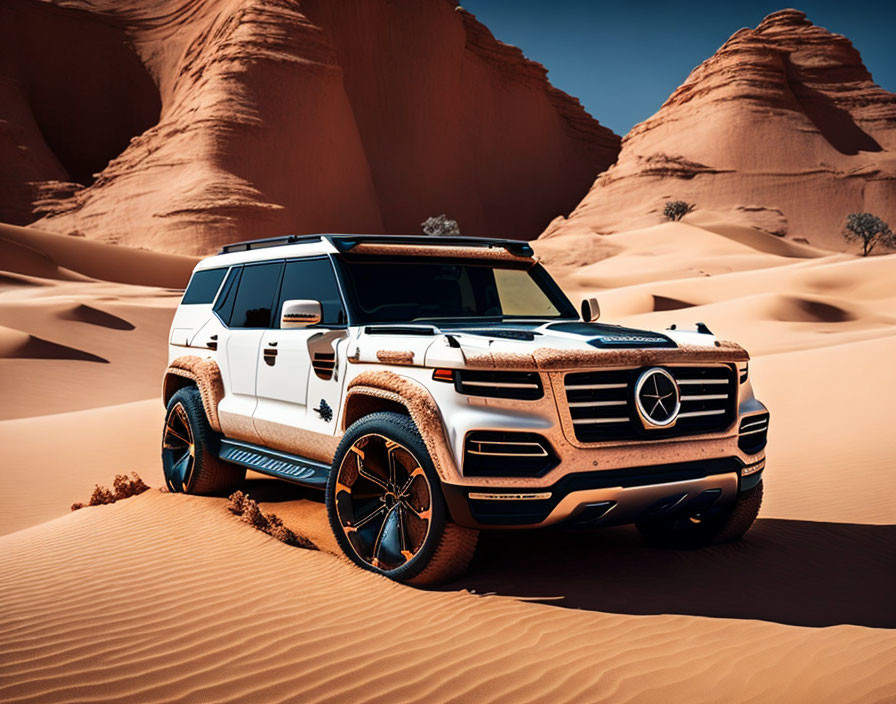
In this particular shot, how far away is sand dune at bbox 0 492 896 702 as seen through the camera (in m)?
3.42

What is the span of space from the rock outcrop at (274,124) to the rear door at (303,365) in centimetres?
5122

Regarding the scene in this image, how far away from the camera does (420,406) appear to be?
454cm

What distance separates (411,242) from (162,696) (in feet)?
11.7

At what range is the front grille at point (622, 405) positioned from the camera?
14.4 ft

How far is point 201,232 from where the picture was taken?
182ft

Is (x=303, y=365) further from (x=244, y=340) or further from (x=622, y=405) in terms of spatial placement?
(x=622, y=405)

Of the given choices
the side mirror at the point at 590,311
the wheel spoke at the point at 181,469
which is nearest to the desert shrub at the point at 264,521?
the wheel spoke at the point at 181,469

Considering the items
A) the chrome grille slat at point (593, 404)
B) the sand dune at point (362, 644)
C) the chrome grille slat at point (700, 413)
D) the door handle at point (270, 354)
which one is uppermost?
the door handle at point (270, 354)

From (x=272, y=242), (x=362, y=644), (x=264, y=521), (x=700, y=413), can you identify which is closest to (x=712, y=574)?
(x=700, y=413)

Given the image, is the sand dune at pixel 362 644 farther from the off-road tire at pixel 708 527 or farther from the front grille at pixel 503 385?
the front grille at pixel 503 385

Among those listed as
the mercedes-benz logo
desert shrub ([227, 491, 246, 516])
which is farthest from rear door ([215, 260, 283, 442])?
the mercedes-benz logo

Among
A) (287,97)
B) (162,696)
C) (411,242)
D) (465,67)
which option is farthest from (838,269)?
(465,67)

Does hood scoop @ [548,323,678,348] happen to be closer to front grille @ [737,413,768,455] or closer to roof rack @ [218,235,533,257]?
front grille @ [737,413,768,455]

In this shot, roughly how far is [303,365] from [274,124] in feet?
209
